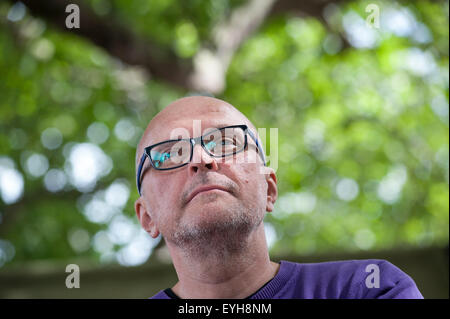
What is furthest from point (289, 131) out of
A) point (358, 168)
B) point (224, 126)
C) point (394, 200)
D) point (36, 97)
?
point (224, 126)

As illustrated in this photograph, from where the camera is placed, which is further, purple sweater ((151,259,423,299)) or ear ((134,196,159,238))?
ear ((134,196,159,238))

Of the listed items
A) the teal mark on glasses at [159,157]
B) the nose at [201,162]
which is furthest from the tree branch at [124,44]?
the nose at [201,162]

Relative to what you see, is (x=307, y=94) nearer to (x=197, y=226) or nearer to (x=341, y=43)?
(x=341, y=43)

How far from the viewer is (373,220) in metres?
6.49

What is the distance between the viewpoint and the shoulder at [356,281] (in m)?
1.15

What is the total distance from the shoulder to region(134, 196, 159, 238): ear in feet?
1.26

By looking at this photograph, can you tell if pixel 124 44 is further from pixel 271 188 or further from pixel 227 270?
pixel 227 270

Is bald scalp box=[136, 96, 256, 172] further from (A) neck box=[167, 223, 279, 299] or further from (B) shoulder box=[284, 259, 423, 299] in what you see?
(B) shoulder box=[284, 259, 423, 299]

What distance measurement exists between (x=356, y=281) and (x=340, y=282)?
1.6 inches

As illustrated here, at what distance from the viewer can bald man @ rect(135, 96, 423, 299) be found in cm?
116

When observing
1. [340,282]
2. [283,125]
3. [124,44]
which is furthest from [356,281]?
[283,125]

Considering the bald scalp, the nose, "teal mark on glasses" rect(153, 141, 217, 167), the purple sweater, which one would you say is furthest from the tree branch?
the purple sweater

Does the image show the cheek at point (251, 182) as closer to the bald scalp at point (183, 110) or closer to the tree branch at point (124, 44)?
the bald scalp at point (183, 110)

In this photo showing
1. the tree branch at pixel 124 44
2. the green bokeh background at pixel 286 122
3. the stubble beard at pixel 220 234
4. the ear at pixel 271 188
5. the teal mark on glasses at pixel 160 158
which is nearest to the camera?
the stubble beard at pixel 220 234
